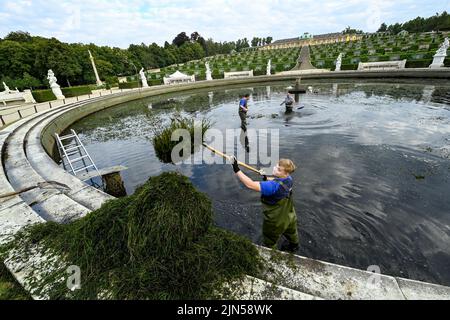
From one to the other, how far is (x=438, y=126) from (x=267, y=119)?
8.32m

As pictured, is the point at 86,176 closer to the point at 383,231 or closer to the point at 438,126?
the point at 383,231

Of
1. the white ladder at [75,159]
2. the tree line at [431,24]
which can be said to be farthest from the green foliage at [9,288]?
the tree line at [431,24]

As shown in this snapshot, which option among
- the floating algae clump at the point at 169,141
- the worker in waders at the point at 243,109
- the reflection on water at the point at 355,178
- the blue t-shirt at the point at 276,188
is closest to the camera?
the blue t-shirt at the point at 276,188

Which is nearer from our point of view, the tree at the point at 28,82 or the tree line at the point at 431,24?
the tree at the point at 28,82

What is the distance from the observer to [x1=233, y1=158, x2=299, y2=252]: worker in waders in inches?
131

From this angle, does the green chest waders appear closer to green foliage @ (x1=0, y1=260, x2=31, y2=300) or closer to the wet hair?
the wet hair

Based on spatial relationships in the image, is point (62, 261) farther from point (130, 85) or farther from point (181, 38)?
point (181, 38)

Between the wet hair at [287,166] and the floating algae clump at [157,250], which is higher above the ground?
the wet hair at [287,166]

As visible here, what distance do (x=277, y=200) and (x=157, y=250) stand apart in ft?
6.55

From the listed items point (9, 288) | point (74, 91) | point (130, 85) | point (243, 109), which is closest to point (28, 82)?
point (74, 91)

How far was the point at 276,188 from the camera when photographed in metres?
3.28

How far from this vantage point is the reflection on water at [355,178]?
13.8 feet

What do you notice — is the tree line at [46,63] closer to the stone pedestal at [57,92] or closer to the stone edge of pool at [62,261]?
the stone pedestal at [57,92]
